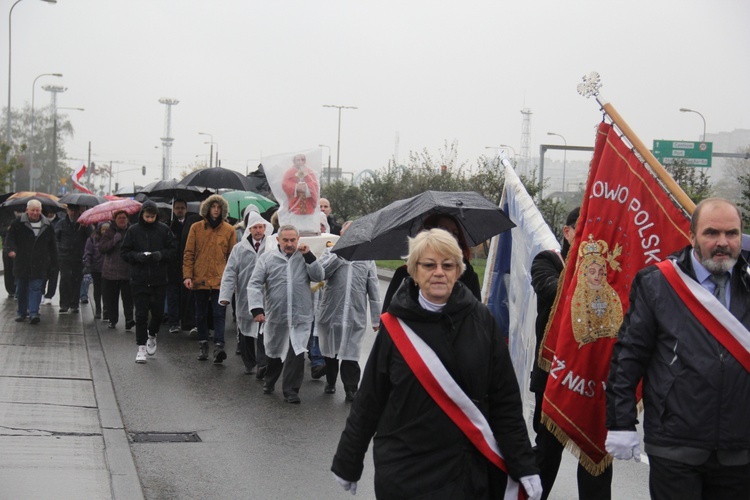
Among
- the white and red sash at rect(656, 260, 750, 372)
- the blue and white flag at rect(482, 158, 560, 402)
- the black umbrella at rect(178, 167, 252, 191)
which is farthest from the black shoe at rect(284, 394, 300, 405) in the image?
the black umbrella at rect(178, 167, 252, 191)

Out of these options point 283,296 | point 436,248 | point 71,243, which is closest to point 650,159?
point 436,248

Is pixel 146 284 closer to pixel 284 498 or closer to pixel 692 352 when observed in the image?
pixel 284 498

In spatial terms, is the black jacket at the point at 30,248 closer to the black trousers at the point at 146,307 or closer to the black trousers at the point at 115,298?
the black trousers at the point at 115,298

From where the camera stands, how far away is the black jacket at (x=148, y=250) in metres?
12.0

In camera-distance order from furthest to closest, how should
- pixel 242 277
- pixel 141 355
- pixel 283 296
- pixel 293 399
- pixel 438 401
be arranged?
pixel 141 355, pixel 242 277, pixel 283 296, pixel 293 399, pixel 438 401

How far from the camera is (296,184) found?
34.5 ft

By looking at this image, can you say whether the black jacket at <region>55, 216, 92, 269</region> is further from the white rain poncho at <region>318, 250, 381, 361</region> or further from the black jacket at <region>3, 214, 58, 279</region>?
the white rain poncho at <region>318, 250, 381, 361</region>

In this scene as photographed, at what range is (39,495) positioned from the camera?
20.2ft

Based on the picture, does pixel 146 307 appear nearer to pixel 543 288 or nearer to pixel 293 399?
pixel 293 399

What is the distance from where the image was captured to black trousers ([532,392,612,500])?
530 centimetres

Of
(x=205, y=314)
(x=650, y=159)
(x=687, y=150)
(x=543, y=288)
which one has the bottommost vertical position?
(x=205, y=314)

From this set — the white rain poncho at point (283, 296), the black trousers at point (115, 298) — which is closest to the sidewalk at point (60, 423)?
the black trousers at point (115, 298)

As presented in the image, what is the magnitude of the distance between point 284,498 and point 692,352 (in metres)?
3.32

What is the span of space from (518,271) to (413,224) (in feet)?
2.40
